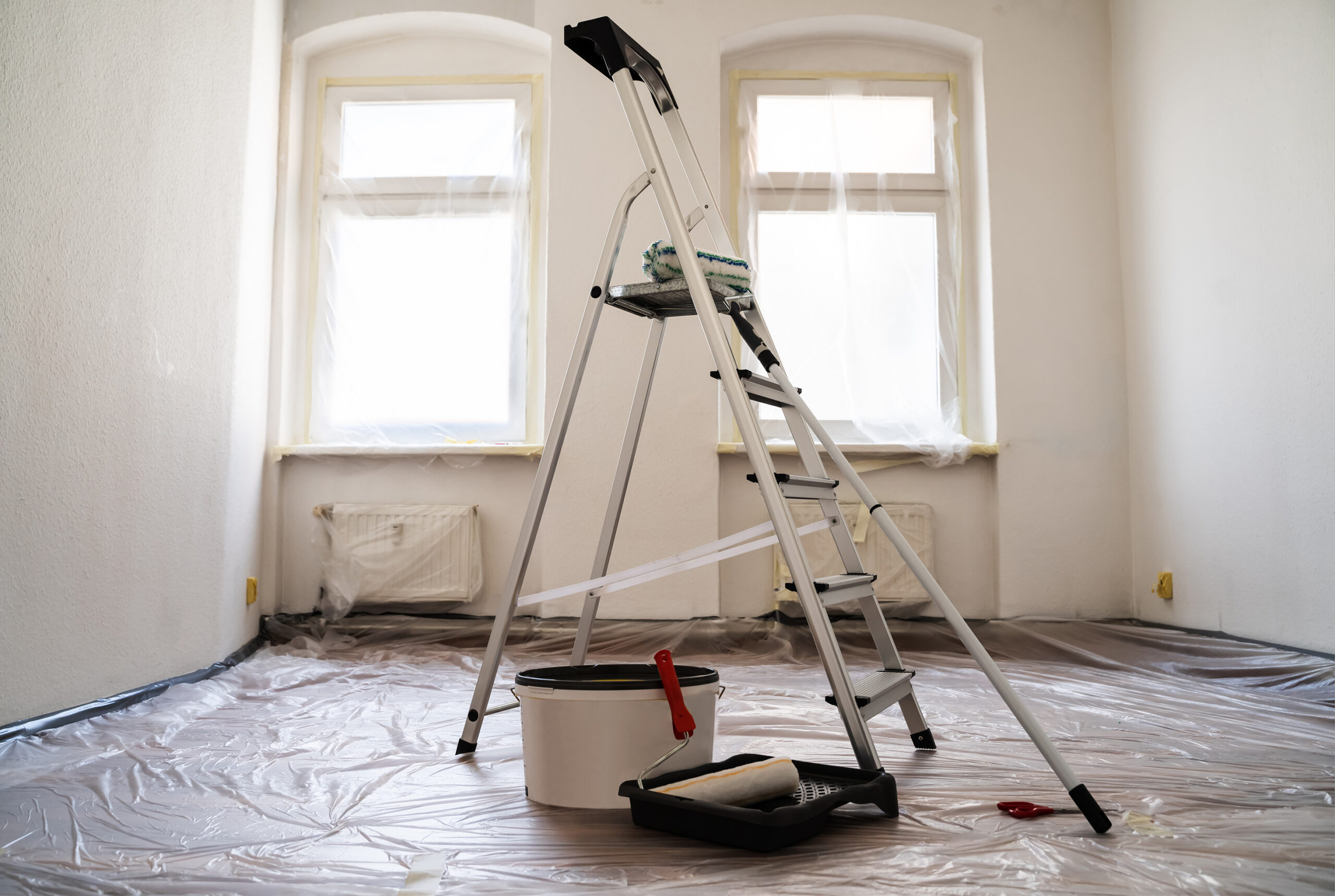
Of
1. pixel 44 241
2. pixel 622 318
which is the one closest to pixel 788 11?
pixel 622 318

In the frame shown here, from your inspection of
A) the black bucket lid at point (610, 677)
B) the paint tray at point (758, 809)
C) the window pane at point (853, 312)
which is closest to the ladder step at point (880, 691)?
the paint tray at point (758, 809)

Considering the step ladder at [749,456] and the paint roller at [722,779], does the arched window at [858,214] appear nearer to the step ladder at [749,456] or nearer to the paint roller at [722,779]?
the step ladder at [749,456]

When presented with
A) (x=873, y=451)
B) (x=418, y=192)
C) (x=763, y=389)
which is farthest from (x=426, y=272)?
(x=763, y=389)

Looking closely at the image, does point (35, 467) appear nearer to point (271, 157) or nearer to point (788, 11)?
point (271, 157)

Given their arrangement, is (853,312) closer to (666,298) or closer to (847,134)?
(847,134)

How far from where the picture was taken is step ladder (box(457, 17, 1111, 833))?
50.4 inches

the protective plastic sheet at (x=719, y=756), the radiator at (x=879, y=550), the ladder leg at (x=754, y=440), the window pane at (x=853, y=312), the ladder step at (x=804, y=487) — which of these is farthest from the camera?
the window pane at (x=853, y=312)

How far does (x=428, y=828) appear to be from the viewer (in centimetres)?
126

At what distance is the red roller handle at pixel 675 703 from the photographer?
4.18 feet

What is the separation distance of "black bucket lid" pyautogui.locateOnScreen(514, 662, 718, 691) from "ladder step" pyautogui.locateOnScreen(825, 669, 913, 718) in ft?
0.73

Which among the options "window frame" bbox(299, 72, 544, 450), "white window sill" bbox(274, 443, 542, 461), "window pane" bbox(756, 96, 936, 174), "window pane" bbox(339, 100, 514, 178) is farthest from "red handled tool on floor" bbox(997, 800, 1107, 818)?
"window pane" bbox(339, 100, 514, 178)

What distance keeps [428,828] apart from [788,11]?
3126 mm

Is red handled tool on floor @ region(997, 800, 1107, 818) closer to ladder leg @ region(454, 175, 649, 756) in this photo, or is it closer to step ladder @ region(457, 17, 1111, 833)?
step ladder @ region(457, 17, 1111, 833)

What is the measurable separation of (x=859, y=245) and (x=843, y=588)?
2.22 m
